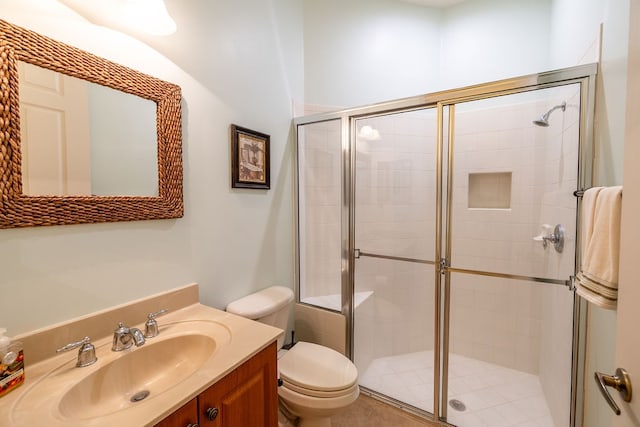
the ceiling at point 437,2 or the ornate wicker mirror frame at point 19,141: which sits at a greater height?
the ceiling at point 437,2

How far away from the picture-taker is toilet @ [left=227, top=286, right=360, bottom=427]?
130 centimetres

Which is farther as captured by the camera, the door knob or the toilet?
the toilet

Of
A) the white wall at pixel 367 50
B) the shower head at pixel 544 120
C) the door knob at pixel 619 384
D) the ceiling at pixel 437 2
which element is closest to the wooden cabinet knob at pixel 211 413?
the door knob at pixel 619 384

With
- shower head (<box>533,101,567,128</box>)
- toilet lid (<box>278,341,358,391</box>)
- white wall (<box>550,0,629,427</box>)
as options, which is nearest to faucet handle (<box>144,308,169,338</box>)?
toilet lid (<box>278,341,358,391</box>)

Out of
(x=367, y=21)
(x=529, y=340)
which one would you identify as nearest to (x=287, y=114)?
(x=367, y=21)

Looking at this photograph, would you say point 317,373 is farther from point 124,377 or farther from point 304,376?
point 124,377

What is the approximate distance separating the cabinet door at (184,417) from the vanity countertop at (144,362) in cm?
2

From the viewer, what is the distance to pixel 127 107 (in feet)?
3.43

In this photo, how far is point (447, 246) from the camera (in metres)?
1.70

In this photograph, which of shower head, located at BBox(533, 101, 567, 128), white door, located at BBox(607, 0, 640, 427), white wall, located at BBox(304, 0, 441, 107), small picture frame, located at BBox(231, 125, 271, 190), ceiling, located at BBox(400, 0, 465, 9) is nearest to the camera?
white door, located at BBox(607, 0, 640, 427)

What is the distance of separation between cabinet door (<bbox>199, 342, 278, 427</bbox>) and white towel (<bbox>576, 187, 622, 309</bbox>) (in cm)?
104

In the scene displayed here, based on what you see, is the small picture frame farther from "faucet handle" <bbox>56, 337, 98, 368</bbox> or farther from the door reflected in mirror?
"faucet handle" <bbox>56, 337, 98, 368</bbox>

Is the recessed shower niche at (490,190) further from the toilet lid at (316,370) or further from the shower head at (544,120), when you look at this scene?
the toilet lid at (316,370)

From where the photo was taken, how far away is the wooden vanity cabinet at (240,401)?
731 millimetres
